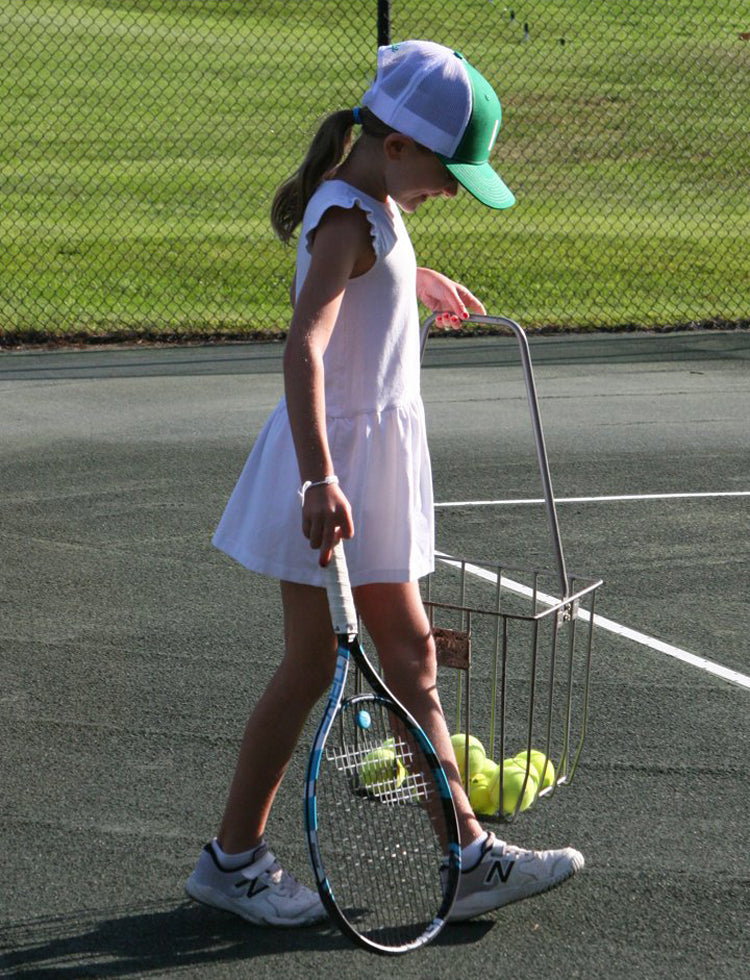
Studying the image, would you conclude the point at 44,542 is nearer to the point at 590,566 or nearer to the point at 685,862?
the point at 590,566

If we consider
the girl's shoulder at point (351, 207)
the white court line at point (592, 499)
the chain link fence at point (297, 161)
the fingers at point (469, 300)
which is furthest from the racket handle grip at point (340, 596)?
the white court line at point (592, 499)

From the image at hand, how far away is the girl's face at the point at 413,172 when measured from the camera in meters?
3.45

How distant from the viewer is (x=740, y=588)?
655cm

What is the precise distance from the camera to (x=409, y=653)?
12.0 feet

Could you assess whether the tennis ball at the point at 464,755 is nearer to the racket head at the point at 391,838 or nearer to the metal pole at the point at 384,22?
the racket head at the point at 391,838

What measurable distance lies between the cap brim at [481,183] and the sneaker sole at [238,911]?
1.75 meters

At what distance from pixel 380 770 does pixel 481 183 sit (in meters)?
1.39

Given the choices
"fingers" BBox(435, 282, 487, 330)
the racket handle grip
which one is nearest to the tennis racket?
the racket handle grip

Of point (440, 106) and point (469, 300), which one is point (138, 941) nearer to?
point (469, 300)

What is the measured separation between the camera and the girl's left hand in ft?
13.4

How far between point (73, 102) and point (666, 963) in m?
Answer: 29.1

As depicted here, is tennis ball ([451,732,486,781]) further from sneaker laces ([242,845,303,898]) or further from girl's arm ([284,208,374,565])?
girl's arm ([284,208,374,565])

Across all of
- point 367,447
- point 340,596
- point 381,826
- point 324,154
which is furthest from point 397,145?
point 381,826

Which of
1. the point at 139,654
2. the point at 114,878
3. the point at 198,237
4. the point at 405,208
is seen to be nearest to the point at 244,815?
the point at 114,878
